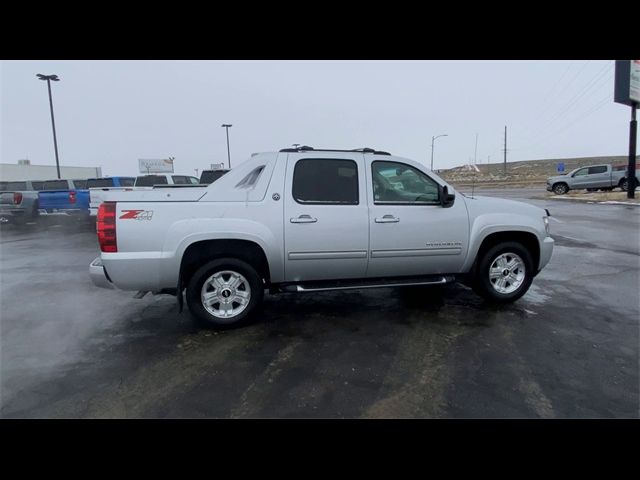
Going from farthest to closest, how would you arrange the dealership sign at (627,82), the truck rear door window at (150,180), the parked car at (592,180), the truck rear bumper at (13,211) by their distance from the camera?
the parked car at (592,180), the dealership sign at (627,82), the truck rear door window at (150,180), the truck rear bumper at (13,211)

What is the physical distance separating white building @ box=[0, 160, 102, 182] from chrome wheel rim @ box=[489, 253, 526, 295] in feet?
192

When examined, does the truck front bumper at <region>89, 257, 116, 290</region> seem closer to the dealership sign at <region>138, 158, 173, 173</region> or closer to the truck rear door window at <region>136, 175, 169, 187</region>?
the truck rear door window at <region>136, 175, 169, 187</region>

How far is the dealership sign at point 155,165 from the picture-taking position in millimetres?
45281

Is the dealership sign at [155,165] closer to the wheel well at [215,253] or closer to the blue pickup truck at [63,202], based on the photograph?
the blue pickup truck at [63,202]

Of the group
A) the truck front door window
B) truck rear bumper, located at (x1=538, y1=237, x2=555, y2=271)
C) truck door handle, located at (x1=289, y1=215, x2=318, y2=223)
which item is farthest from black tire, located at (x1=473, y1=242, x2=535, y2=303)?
truck door handle, located at (x1=289, y1=215, x2=318, y2=223)

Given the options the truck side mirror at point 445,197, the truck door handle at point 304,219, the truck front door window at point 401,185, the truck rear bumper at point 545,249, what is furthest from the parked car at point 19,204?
the truck rear bumper at point 545,249

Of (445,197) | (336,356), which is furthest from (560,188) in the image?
(336,356)

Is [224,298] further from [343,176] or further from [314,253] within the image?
[343,176]

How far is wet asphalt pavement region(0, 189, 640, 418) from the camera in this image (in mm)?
2846

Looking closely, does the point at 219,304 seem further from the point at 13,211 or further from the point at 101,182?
the point at 101,182

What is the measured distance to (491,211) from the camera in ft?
15.9

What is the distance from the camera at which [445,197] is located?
4.55 metres

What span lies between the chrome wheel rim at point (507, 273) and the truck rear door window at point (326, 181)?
6.90 ft
